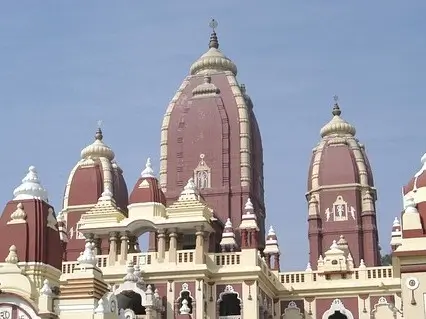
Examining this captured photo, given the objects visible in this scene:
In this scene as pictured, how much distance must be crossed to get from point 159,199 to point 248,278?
14.5 feet

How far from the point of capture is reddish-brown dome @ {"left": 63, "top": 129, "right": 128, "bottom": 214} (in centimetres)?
3991

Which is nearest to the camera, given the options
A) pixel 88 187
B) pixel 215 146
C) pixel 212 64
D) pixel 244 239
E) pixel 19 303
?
pixel 19 303

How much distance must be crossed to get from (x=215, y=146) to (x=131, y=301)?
8.51 m

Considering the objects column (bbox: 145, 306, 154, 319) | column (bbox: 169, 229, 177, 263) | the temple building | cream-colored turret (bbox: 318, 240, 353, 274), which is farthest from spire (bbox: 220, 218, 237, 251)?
column (bbox: 145, 306, 154, 319)

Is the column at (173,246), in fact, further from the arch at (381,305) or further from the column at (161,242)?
the arch at (381,305)

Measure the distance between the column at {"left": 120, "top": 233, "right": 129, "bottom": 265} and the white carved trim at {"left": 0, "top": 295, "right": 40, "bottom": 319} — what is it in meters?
10.0

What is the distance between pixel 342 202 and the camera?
38.7 meters

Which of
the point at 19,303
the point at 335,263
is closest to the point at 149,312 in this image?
the point at 335,263

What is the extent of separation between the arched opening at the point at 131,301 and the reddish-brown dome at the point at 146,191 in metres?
3.45

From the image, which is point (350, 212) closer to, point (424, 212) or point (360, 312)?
point (360, 312)

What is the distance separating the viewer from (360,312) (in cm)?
3148

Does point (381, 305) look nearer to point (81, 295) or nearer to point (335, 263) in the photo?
point (335, 263)

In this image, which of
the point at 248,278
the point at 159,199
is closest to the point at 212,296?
the point at 248,278

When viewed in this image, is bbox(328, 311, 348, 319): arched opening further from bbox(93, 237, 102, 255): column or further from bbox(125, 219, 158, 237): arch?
bbox(93, 237, 102, 255): column
